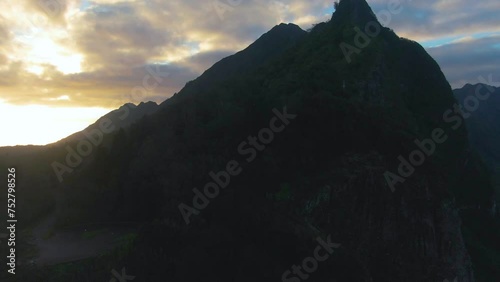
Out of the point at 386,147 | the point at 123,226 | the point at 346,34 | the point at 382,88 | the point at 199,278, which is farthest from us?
the point at 346,34

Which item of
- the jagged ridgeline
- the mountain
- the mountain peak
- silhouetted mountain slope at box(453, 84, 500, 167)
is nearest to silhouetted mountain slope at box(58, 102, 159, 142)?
the mountain peak

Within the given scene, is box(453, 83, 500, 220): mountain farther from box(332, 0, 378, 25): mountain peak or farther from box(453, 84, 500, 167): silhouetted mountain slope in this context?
box(332, 0, 378, 25): mountain peak

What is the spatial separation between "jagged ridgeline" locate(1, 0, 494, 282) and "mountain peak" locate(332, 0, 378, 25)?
64.5ft

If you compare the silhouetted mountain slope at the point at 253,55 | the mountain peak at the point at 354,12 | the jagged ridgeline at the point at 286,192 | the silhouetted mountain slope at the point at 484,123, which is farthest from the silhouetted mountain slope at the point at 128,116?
the silhouetted mountain slope at the point at 484,123

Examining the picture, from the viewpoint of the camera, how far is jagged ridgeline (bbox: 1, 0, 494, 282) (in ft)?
54.9

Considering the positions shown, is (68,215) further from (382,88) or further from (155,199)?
(382,88)

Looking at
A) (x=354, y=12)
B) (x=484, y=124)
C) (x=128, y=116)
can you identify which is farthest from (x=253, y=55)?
(x=484, y=124)

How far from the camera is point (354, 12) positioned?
60.2 meters

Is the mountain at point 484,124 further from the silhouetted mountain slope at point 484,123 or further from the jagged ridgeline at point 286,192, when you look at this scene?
the jagged ridgeline at point 286,192

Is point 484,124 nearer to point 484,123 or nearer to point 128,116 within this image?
point 484,123

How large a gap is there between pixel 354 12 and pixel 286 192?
47.5 meters

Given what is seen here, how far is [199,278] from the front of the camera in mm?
15703

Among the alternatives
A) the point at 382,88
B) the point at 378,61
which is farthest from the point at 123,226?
the point at 378,61

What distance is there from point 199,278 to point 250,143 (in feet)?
36.1
